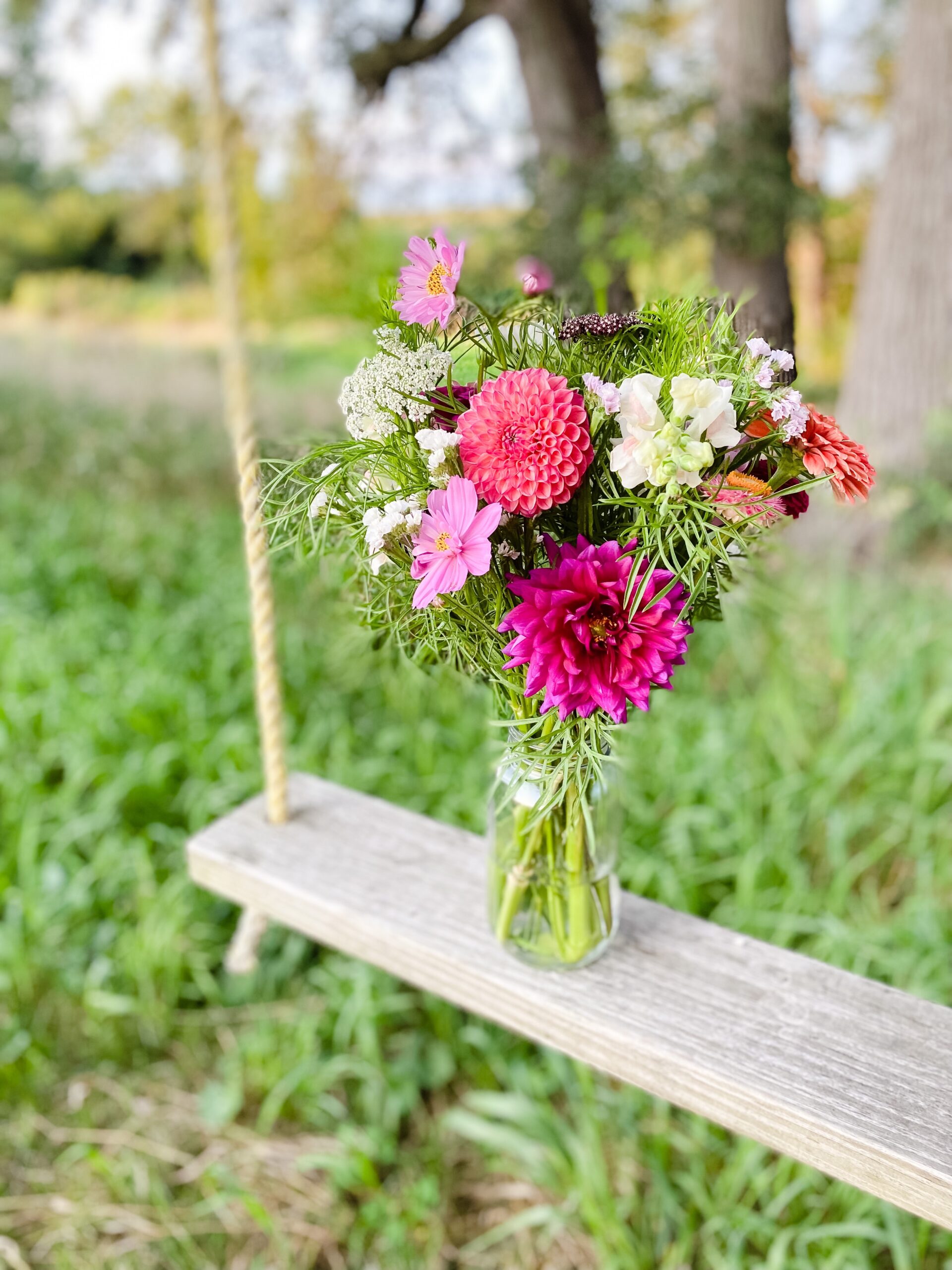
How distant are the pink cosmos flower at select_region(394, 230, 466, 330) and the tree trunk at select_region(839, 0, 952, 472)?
2.69 metres

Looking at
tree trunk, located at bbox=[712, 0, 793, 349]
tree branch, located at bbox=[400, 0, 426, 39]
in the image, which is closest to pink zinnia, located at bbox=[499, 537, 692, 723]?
tree trunk, located at bbox=[712, 0, 793, 349]

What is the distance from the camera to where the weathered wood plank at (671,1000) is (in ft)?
2.43

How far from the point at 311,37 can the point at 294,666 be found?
2786 mm

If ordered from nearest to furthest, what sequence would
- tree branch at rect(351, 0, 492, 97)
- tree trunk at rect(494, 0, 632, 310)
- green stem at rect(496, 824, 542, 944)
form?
green stem at rect(496, 824, 542, 944) < tree trunk at rect(494, 0, 632, 310) < tree branch at rect(351, 0, 492, 97)

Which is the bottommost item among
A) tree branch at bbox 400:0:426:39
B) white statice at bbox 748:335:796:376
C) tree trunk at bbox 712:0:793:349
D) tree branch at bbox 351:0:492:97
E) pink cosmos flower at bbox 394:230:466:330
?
white statice at bbox 748:335:796:376

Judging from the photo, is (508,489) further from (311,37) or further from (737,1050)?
(311,37)

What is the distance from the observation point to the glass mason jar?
80 centimetres

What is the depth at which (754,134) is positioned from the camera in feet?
9.89

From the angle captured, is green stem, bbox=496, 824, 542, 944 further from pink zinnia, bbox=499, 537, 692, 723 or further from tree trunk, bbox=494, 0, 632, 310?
tree trunk, bbox=494, 0, 632, 310

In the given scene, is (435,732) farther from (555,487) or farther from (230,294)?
(555,487)

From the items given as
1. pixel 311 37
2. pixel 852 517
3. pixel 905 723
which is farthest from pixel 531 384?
pixel 311 37

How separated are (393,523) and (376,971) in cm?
124

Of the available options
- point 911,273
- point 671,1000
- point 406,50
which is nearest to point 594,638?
point 671,1000

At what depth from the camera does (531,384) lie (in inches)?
23.8
